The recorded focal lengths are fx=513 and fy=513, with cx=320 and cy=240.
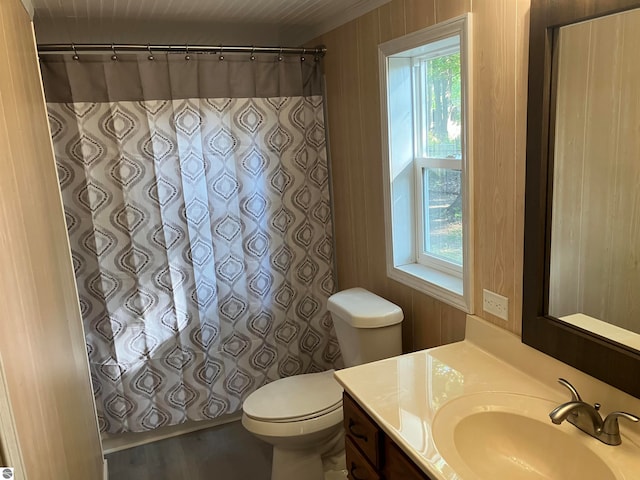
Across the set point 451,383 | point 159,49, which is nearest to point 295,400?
point 451,383

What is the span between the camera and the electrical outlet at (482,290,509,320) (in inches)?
65.2

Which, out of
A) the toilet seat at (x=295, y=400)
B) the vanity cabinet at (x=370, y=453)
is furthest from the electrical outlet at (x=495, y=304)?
the toilet seat at (x=295, y=400)

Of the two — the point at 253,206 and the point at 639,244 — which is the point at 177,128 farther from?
the point at 639,244

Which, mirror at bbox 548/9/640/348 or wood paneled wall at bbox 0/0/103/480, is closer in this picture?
wood paneled wall at bbox 0/0/103/480

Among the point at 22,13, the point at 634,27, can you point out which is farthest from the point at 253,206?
the point at 634,27

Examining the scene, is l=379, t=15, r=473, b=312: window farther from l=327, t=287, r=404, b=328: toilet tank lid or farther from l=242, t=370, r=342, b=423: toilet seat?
l=242, t=370, r=342, b=423: toilet seat

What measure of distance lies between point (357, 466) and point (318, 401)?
1.80 ft

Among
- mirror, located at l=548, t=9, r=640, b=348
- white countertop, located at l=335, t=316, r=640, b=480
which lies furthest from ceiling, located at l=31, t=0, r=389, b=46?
white countertop, located at l=335, t=316, r=640, b=480

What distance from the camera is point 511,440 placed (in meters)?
1.40

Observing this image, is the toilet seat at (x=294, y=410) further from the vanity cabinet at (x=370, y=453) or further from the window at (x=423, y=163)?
the window at (x=423, y=163)

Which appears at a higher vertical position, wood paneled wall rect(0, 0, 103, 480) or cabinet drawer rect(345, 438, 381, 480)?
wood paneled wall rect(0, 0, 103, 480)

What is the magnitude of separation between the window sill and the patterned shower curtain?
72 centimetres

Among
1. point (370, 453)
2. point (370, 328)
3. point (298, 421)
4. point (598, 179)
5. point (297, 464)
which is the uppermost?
point (598, 179)

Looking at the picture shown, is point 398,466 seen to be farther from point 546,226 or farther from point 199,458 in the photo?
point 199,458
